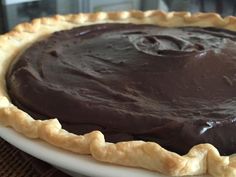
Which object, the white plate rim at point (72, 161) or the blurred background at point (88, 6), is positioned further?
the blurred background at point (88, 6)

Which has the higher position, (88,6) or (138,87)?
(138,87)

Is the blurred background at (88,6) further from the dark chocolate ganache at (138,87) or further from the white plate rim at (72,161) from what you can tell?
the white plate rim at (72,161)

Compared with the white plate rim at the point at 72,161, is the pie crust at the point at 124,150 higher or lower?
higher

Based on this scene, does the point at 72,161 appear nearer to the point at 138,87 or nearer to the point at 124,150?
the point at 124,150

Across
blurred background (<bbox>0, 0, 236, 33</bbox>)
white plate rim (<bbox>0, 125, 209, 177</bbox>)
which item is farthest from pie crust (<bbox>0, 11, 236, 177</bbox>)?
blurred background (<bbox>0, 0, 236, 33</bbox>)

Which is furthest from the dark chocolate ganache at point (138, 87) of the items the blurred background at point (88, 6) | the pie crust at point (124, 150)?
the blurred background at point (88, 6)

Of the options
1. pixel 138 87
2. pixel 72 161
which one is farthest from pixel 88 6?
pixel 72 161

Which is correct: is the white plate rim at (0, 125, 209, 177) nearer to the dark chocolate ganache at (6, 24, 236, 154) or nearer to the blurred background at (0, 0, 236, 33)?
the dark chocolate ganache at (6, 24, 236, 154)

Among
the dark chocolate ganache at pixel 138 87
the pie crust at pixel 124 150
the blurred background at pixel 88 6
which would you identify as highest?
the dark chocolate ganache at pixel 138 87
